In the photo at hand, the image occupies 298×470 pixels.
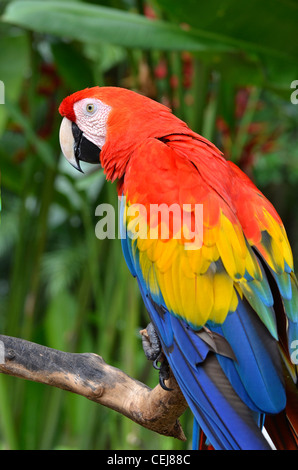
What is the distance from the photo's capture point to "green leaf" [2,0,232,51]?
851 millimetres

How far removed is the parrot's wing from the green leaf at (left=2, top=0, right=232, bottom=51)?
303 mm

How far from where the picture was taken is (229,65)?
3.12 ft

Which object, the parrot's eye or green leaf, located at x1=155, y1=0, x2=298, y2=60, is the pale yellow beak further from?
green leaf, located at x1=155, y1=0, x2=298, y2=60

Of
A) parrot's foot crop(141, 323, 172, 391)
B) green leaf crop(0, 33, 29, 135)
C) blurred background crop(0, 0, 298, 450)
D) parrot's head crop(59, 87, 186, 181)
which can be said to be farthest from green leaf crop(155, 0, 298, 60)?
parrot's foot crop(141, 323, 172, 391)

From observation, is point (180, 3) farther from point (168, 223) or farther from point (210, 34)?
point (168, 223)

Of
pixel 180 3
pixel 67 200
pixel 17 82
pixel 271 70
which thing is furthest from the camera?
pixel 67 200

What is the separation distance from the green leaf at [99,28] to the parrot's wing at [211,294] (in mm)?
303

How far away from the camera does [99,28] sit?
857 millimetres

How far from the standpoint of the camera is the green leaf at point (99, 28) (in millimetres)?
851

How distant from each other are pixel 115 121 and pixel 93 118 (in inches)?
1.4

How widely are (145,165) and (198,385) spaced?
0.24m

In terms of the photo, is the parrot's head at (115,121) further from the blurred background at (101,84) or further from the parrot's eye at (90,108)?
the blurred background at (101,84)

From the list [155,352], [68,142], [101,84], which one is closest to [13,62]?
[101,84]

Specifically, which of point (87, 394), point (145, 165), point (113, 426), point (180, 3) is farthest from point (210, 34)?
point (113, 426)
